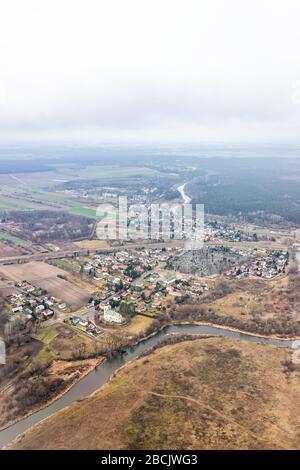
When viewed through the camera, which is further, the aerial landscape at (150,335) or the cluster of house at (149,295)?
the cluster of house at (149,295)

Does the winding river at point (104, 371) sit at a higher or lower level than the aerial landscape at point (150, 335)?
lower

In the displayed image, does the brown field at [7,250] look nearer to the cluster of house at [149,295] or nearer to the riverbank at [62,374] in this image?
the cluster of house at [149,295]

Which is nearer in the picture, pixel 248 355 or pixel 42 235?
pixel 248 355

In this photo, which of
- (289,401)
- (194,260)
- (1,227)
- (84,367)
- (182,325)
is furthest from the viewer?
(1,227)

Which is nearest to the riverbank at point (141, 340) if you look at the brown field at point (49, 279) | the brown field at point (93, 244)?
the brown field at point (49, 279)

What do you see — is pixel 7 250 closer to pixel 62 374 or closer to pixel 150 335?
pixel 150 335

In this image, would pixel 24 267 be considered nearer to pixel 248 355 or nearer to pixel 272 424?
pixel 248 355

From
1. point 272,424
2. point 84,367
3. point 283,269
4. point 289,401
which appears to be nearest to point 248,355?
point 289,401
